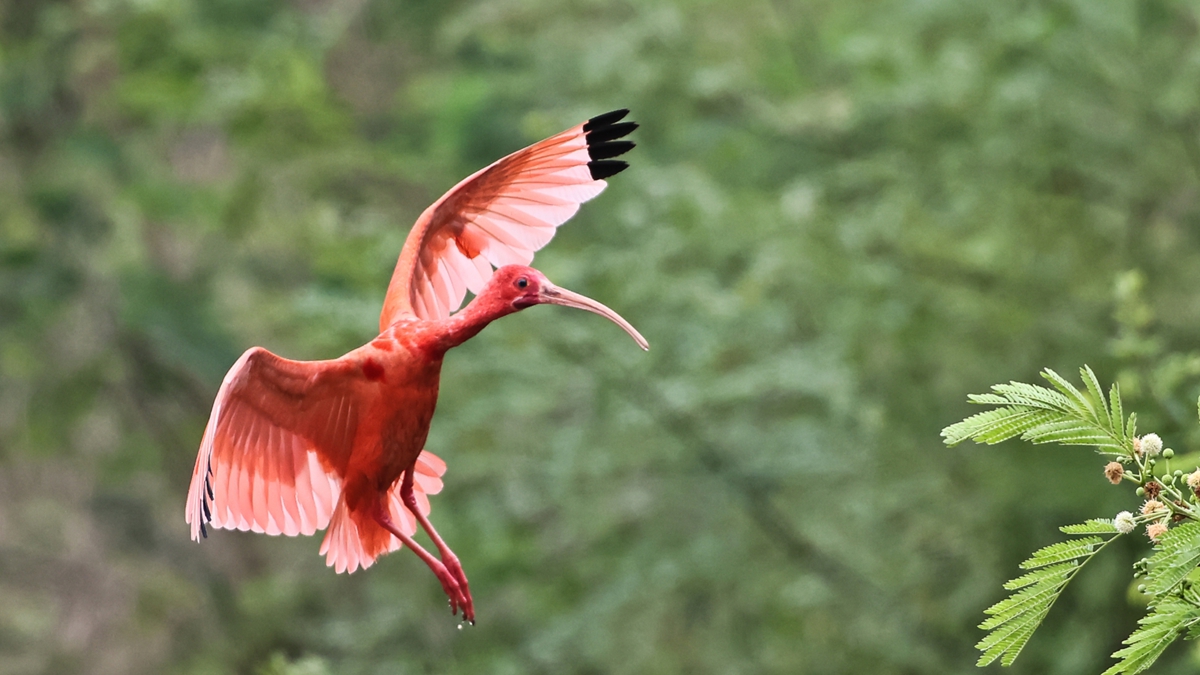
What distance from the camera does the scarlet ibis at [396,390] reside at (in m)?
2.07

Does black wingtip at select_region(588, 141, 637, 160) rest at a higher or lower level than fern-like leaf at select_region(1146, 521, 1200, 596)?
higher

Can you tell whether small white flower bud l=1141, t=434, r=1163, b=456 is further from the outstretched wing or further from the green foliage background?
the green foliage background

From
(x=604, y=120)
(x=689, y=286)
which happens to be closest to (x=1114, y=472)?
(x=604, y=120)

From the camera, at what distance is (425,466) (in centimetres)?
254

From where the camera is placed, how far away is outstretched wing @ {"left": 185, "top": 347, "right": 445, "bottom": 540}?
2.17m

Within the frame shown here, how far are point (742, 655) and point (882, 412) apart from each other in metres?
2.38

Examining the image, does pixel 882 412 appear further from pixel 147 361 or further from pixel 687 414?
pixel 147 361

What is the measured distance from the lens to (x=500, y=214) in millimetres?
2467

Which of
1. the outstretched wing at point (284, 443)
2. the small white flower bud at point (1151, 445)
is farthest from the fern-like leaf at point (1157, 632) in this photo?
the outstretched wing at point (284, 443)

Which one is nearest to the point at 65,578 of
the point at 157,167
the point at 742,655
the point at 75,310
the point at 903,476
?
the point at 75,310

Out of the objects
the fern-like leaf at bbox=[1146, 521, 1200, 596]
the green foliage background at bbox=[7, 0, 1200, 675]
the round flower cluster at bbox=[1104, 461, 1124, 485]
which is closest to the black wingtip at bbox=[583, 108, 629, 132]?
the round flower cluster at bbox=[1104, 461, 1124, 485]

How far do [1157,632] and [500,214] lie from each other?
1.25m

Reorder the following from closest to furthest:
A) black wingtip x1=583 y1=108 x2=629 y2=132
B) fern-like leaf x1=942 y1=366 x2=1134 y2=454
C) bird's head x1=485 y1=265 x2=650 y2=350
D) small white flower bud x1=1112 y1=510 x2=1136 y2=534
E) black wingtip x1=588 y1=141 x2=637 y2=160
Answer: small white flower bud x1=1112 y1=510 x2=1136 y2=534 < bird's head x1=485 y1=265 x2=650 y2=350 < fern-like leaf x1=942 y1=366 x2=1134 y2=454 < black wingtip x1=583 y1=108 x2=629 y2=132 < black wingtip x1=588 y1=141 x2=637 y2=160

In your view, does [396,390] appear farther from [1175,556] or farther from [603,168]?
[1175,556]
